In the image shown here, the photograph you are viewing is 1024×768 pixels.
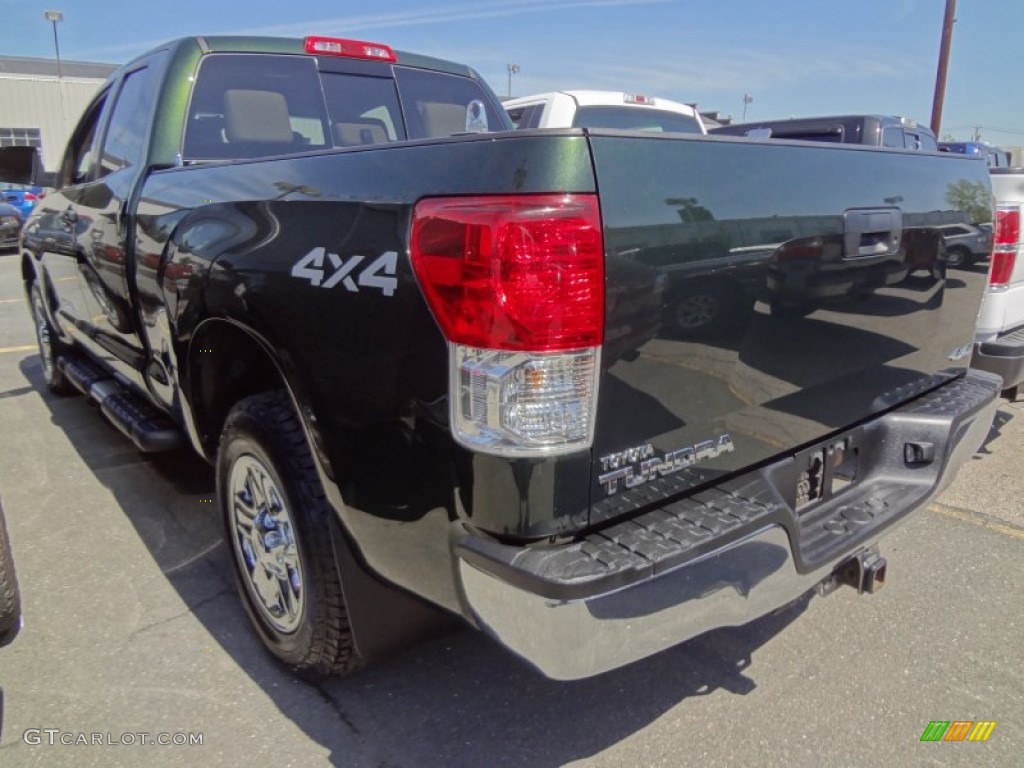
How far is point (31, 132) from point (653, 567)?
48957 mm

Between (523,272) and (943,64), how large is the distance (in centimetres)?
1826

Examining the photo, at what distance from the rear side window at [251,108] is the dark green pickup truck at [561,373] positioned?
0.41m

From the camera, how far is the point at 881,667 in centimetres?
259

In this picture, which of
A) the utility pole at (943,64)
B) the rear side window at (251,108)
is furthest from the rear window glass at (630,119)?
the utility pole at (943,64)

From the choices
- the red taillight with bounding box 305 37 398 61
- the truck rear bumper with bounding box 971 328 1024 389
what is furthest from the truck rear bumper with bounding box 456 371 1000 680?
the red taillight with bounding box 305 37 398 61

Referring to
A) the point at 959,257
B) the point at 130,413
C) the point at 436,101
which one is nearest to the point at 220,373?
the point at 130,413

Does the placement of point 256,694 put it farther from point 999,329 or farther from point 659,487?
point 999,329

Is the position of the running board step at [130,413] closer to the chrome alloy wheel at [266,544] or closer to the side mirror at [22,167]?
the chrome alloy wheel at [266,544]

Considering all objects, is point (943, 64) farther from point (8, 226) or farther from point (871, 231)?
point (8, 226)

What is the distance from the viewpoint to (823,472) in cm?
233

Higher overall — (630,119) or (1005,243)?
(630,119)

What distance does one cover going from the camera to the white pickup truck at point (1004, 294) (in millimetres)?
3812

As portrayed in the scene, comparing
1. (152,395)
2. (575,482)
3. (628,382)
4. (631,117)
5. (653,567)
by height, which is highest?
(631,117)

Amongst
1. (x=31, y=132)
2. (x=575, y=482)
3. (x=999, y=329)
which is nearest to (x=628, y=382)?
(x=575, y=482)
